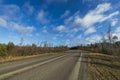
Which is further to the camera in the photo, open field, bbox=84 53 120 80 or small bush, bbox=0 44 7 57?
small bush, bbox=0 44 7 57

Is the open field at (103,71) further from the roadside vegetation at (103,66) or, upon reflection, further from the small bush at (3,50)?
the small bush at (3,50)

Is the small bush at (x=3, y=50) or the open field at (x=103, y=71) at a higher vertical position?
the small bush at (x=3, y=50)

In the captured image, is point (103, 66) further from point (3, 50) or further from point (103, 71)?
point (3, 50)

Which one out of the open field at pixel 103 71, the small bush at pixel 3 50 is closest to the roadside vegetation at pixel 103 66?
the open field at pixel 103 71

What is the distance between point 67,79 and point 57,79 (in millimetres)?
586

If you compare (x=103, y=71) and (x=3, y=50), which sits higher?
(x=3, y=50)

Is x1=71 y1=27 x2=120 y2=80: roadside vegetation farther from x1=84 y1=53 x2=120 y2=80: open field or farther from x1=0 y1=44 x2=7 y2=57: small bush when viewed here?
x1=0 y1=44 x2=7 y2=57: small bush

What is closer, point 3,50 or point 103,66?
point 103,66

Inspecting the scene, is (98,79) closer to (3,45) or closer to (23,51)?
(3,45)

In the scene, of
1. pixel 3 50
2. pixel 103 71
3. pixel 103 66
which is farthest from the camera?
pixel 3 50

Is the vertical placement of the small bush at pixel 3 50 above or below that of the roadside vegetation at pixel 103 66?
above

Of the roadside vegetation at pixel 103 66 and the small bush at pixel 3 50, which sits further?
the small bush at pixel 3 50

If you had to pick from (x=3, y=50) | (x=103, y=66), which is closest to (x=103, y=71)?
(x=103, y=66)

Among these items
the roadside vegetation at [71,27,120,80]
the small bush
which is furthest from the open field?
the small bush
